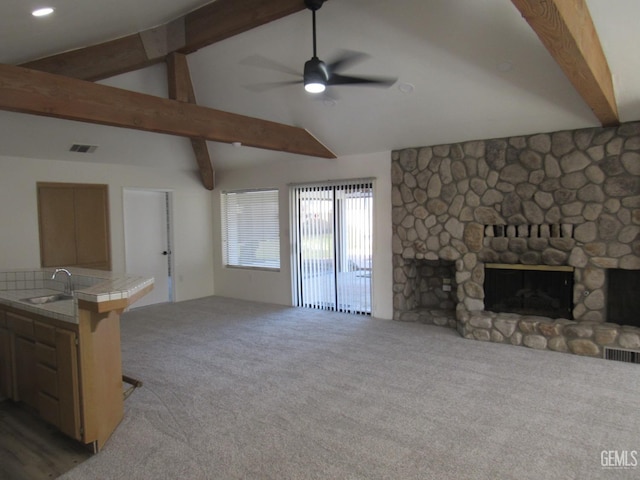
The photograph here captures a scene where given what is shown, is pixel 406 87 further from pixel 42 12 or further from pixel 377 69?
pixel 42 12

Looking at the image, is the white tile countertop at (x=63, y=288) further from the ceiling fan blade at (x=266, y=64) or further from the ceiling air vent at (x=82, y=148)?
the ceiling fan blade at (x=266, y=64)

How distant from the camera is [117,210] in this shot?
21.5ft

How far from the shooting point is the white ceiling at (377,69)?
3348 millimetres

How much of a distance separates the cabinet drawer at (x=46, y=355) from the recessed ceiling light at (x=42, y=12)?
2.40 m

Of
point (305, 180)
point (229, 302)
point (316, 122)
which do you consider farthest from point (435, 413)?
point (229, 302)

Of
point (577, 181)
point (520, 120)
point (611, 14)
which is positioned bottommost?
point (577, 181)

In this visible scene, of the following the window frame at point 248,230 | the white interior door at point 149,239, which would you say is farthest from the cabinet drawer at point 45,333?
the window frame at point 248,230

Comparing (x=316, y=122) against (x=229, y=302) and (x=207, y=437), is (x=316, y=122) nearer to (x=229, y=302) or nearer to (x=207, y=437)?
(x=229, y=302)

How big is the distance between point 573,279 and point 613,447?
7.93 feet

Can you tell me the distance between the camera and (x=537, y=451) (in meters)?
2.55

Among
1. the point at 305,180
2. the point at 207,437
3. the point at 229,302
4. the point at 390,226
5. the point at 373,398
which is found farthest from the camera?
the point at 229,302

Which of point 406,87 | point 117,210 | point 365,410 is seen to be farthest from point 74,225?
point 365,410

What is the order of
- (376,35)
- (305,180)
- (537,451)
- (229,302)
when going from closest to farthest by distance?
(537,451), (376,35), (305,180), (229,302)

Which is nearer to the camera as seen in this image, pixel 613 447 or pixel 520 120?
pixel 613 447
